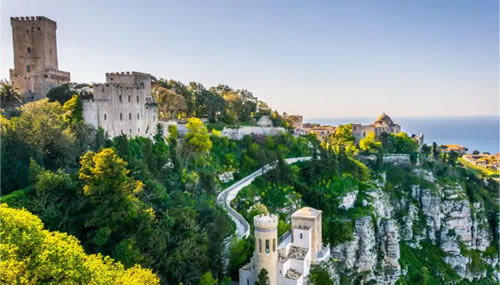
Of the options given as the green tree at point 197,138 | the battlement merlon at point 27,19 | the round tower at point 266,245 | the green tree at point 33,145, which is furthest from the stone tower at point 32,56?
the round tower at point 266,245

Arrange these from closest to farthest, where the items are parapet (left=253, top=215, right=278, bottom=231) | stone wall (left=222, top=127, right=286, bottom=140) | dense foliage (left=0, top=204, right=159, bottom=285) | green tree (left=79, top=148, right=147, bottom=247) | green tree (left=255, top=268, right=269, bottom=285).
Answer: dense foliage (left=0, top=204, right=159, bottom=285), green tree (left=79, top=148, right=147, bottom=247), green tree (left=255, top=268, right=269, bottom=285), parapet (left=253, top=215, right=278, bottom=231), stone wall (left=222, top=127, right=286, bottom=140)

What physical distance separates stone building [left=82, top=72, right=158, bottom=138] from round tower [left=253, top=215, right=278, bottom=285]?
1769 cm

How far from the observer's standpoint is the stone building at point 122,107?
34.6 m

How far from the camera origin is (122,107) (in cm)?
3622

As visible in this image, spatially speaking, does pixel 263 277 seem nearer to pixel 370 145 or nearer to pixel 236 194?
pixel 236 194

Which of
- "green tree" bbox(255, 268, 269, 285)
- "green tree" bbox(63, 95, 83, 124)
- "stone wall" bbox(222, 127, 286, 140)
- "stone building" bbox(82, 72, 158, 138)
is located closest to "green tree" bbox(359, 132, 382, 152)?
"stone wall" bbox(222, 127, 286, 140)

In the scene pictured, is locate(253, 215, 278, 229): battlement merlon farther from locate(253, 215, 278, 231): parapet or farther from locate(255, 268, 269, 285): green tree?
locate(255, 268, 269, 285): green tree

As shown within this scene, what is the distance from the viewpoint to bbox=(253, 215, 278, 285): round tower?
81.2 ft

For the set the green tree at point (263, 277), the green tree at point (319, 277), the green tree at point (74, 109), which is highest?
the green tree at point (74, 109)

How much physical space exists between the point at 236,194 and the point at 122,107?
13.4 m

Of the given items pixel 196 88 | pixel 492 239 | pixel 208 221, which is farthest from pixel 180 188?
pixel 492 239

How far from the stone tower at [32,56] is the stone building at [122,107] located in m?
6.43

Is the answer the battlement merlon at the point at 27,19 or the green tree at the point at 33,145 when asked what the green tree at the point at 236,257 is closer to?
the green tree at the point at 33,145

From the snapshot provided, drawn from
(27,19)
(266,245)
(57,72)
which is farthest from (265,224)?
(27,19)
